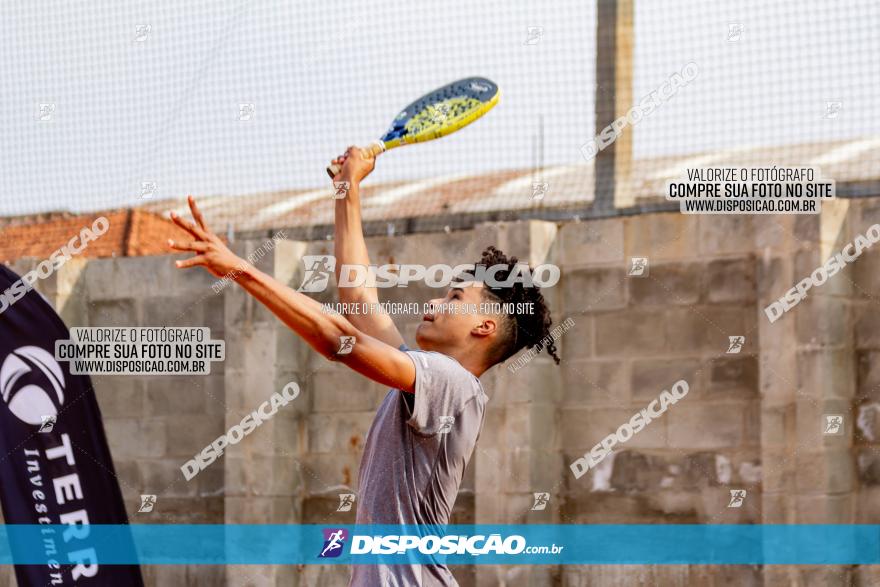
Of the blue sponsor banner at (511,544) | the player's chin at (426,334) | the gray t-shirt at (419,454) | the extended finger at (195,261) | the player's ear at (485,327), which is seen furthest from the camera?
the blue sponsor banner at (511,544)

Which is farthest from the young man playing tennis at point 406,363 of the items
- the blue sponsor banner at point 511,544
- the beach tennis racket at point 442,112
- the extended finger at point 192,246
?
the blue sponsor banner at point 511,544

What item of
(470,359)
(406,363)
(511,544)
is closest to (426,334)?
(470,359)

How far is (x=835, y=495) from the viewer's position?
911 cm

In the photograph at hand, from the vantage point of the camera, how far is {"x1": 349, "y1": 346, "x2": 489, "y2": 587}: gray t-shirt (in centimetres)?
509

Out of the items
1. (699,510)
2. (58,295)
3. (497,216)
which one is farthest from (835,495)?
(58,295)

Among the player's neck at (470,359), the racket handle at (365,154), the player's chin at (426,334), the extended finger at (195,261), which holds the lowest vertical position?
the player's neck at (470,359)

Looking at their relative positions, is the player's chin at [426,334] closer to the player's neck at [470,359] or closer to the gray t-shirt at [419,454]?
the player's neck at [470,359]

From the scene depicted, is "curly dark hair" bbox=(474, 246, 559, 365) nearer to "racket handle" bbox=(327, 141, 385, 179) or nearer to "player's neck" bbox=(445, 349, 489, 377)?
"player's neck" bbox=(445, 349, 489, 377)

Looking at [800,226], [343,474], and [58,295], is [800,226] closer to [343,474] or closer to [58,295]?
[343,474]

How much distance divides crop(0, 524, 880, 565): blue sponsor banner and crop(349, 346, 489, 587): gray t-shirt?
9.73 feet

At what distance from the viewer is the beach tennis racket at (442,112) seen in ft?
22.7

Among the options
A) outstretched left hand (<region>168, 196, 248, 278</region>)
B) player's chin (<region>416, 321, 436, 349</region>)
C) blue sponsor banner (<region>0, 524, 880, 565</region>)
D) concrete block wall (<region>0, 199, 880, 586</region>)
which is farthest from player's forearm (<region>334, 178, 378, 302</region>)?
concrete block wall (<region>0, 199, 880, 586</region>)

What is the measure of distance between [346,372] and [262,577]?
5.68 ft

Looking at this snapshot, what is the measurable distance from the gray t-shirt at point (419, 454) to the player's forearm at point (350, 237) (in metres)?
0.57
